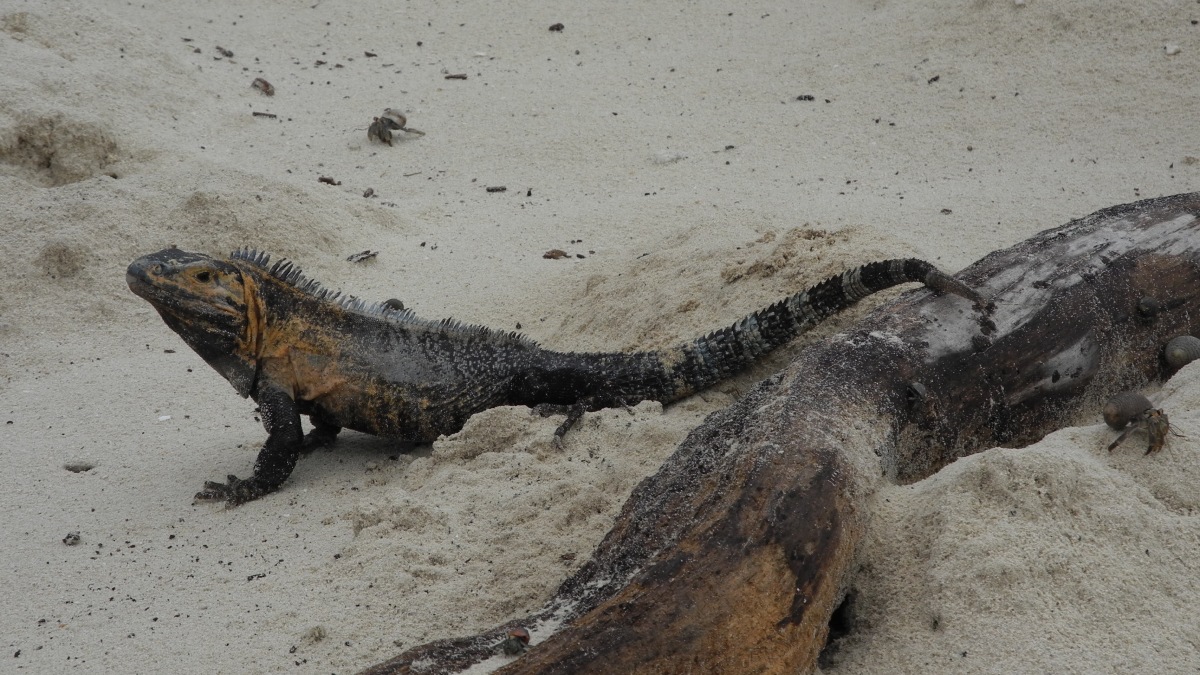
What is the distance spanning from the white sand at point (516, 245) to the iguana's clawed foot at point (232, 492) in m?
0.08

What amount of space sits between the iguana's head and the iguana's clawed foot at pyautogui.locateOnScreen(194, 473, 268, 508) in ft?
1.78

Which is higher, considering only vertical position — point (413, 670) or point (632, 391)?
point (413, 670)

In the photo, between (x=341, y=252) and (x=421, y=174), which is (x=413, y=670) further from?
(x=421, y=174)

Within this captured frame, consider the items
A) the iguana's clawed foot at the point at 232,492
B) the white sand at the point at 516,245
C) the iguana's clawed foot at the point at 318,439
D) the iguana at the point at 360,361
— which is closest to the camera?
the white sand at the point at 516,245

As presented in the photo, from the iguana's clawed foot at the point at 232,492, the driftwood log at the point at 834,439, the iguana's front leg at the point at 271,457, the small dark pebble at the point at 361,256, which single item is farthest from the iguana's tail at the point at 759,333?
the small dark pebble at the point at 361,256

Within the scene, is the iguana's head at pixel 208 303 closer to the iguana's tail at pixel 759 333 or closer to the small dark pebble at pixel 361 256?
the iguana's tail at pixel 759 333

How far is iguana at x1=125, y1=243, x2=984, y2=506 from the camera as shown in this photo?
5.15 m

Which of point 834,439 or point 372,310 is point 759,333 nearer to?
point 834,439

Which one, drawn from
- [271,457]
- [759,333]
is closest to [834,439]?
[759,333]

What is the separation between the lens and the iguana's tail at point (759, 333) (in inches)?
185

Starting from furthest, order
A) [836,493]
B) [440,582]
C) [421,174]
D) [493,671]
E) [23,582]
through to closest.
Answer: [421,174] < [23,582] < [440,582] < [836,493] < [493,671]

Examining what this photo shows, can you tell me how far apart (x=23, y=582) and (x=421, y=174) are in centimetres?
561

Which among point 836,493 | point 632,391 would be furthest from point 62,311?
point 836,493

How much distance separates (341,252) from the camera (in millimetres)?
7801
